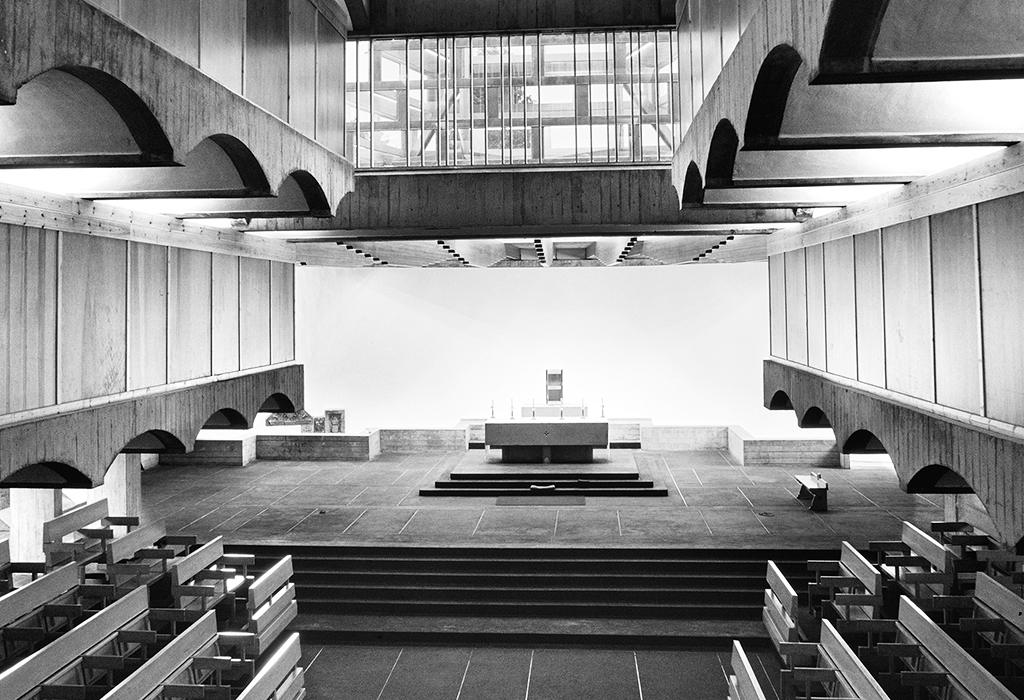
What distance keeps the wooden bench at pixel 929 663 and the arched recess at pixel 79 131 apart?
21.8 ft

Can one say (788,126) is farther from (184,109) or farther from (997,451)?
(184,109)

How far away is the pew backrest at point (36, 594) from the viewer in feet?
25.5

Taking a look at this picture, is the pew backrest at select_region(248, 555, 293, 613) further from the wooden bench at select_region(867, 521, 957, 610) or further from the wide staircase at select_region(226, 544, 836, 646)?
the wooden bench at select_region(867, 521, 957, 610)

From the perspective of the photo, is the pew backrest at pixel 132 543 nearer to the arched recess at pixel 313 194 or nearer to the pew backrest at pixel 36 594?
the pew backrest at pixel 36 594

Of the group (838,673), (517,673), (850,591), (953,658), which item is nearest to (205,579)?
(517,673)

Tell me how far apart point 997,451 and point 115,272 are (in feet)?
24.5

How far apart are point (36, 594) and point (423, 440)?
503 inches

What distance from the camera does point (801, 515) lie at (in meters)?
14.1

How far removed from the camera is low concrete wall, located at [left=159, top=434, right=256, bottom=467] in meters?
19.4

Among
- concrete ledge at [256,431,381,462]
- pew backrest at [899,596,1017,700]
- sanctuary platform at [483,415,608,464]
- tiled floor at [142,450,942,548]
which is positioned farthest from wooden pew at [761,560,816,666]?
concrete ledge at [256,431,381,462]

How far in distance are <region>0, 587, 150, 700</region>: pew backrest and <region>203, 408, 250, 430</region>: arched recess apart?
2632 mm

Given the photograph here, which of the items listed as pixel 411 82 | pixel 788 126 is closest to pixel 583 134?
pixel 411 82

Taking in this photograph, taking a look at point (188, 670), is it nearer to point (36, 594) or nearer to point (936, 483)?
point (36, 594)

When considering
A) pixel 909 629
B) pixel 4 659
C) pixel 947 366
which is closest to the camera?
pixel 947 366
